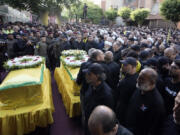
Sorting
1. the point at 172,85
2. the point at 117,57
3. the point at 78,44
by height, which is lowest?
the point at 172,85

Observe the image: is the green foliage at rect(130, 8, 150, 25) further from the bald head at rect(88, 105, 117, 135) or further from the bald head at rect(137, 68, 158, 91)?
the bald head at rect(88, 105, 117, 135)

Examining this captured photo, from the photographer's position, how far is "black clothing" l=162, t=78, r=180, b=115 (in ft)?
7.80

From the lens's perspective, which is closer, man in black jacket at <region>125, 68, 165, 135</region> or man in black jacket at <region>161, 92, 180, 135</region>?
man in black jacket at <region>161, 92, 180, 135</region>

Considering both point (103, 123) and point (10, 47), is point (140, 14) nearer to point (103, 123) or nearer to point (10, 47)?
point (10, 47)

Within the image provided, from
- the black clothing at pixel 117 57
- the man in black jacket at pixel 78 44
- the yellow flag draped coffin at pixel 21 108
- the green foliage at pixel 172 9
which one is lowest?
the yellow flag draped coffin at pixel 21 108

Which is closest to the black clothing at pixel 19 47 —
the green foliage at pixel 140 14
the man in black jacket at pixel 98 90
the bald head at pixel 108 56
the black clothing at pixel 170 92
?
the bald head at pixel 108 56

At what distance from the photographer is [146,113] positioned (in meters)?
2.07

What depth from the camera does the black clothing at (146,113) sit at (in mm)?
2012

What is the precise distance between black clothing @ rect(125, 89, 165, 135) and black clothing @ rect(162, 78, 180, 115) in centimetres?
48

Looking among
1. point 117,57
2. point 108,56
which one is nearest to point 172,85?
point 108,56

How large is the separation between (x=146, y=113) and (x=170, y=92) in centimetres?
73

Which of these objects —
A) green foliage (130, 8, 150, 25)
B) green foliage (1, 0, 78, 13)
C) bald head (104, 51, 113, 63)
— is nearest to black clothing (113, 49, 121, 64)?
bald head (104, 51, 113, 63)

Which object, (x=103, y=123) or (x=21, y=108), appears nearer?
(x=103, y=123)

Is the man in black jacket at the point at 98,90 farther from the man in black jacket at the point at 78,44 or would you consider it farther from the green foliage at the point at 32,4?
the green foliage at the point at 32,4
